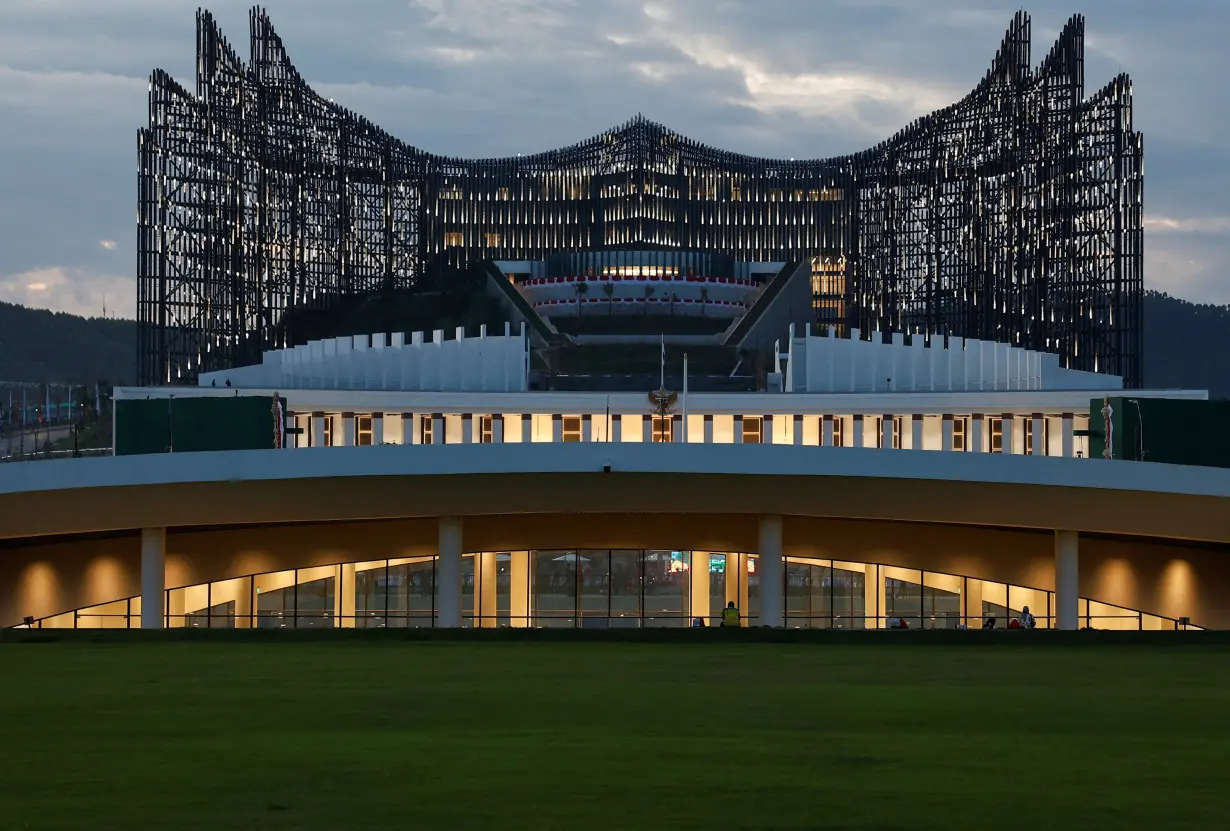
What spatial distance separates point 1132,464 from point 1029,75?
73.4 m

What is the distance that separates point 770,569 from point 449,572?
794 cm

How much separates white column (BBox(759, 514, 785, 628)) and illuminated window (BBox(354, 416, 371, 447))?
3539 centimetres

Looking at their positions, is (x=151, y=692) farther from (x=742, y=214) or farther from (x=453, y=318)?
(x=742, y=214)

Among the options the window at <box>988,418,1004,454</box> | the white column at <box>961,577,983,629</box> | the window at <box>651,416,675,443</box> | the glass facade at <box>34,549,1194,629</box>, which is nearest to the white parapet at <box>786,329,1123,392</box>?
the window at <box>988,418,1004,454</box>

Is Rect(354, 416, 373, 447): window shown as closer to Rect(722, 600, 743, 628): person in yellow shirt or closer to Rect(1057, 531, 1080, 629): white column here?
Rect(1057, 531, 1080, 629): white column

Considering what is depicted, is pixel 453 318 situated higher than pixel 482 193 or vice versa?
pixel 482 193

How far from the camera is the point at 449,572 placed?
3956 centimetres

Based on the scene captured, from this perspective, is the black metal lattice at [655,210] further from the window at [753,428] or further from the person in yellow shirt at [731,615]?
the person in yellow shirt at [731,615]

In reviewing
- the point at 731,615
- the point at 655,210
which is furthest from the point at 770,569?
the point at 655,210

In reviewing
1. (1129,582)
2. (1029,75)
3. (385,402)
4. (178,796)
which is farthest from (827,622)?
(1029,75)

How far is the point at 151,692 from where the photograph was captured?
18172mm

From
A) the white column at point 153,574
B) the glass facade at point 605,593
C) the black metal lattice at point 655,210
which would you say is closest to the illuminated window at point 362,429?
the glass facade at point 605,593

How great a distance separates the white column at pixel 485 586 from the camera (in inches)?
1873

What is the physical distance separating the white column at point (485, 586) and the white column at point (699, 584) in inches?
232
